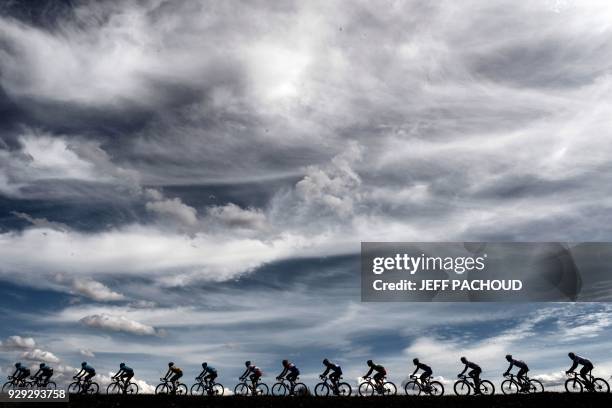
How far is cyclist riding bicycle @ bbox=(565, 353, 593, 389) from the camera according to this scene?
34.1 meters

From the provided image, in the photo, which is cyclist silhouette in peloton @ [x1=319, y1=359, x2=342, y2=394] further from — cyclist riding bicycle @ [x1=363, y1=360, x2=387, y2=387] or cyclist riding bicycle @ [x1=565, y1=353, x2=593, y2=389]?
cyclist riding bicycle @ [x1=565, y1=353, x2=593, y2=389]

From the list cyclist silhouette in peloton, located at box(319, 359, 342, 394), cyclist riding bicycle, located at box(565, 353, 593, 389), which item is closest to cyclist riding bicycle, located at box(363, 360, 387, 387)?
cyclist silhouette in peloton, located at box(319, 359, 342, 394)

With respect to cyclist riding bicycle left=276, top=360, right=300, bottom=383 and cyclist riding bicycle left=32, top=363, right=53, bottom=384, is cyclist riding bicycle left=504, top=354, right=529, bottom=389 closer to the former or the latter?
cyclist riding bicycle left=276, top=360, right=300, bottom=383

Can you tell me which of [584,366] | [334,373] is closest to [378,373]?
[334,373]

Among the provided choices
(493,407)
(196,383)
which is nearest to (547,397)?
(493,407)

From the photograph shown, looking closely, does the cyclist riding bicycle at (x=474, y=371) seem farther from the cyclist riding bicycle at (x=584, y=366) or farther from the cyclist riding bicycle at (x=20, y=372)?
the cyclist riding bicycle at (x=20, y=372)

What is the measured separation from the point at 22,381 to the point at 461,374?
84.4 feet

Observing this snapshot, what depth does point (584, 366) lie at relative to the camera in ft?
113

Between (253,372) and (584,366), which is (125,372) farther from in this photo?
(584,366)

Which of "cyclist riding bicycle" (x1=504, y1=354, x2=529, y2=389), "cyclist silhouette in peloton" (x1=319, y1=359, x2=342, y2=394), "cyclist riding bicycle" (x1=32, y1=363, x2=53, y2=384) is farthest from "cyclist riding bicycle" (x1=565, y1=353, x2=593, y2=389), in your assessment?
"cyclist riding bicycle" (x1=32, y1=363, x2=53, y2=384)

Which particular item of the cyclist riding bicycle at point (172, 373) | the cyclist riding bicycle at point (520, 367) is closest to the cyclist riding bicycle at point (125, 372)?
the cyclist riding bicycle at point (172, 373)

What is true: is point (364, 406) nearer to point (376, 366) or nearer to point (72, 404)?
point (376, 366)

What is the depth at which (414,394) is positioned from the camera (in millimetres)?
34750

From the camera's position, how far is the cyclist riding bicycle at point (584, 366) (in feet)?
112
